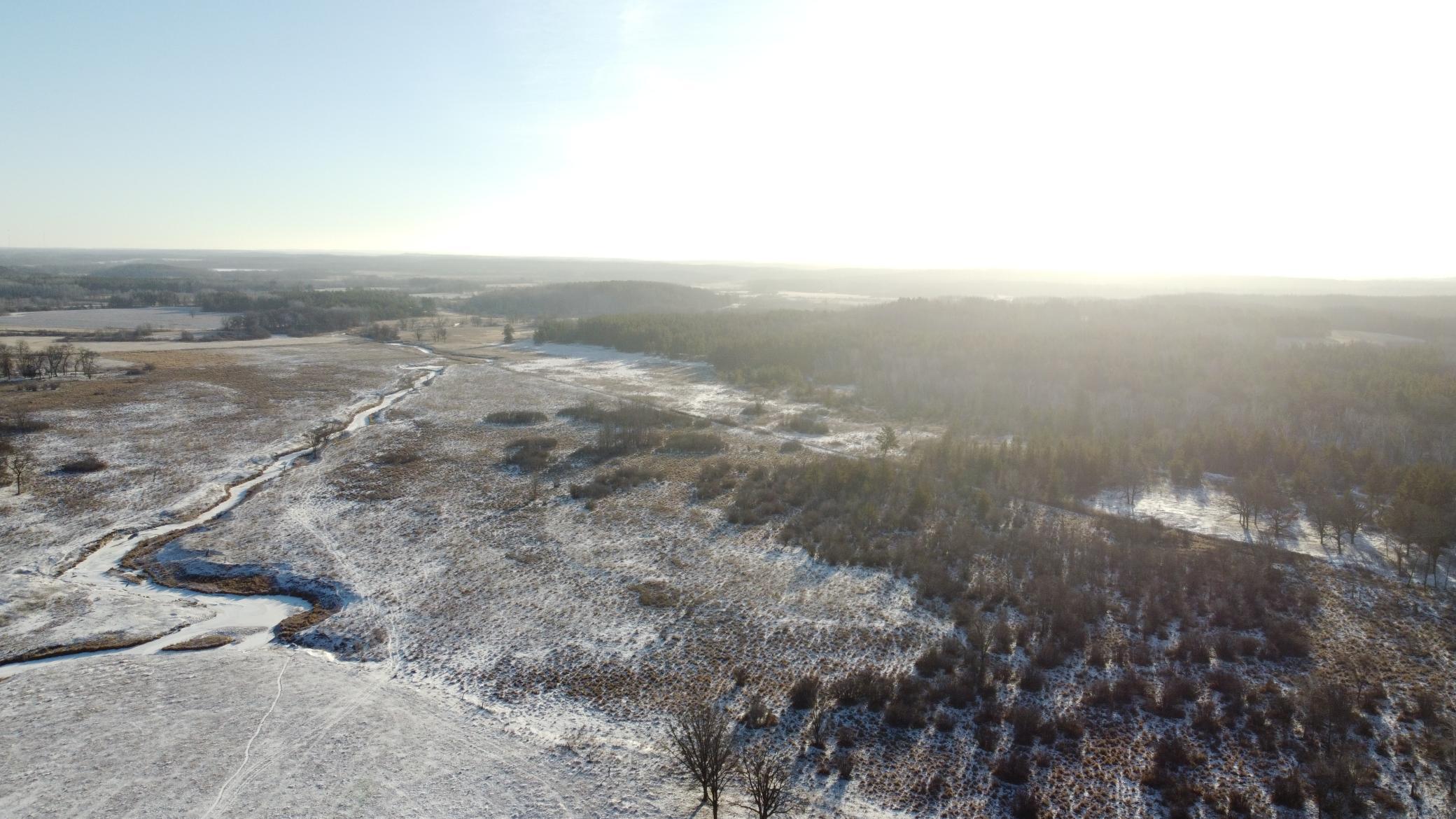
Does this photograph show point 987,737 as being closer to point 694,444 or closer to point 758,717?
point 758,717

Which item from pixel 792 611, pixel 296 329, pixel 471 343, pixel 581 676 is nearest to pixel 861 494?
pixel 792 611

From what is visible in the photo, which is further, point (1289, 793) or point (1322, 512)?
point (1322, 512)

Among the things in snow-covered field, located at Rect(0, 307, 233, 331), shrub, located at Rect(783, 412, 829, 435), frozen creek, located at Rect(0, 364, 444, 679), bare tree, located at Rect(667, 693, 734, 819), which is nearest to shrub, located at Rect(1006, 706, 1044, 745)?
bare tree, located at Rect(667, 693, 734, 819)

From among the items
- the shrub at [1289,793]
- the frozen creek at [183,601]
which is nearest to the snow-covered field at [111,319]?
the frozen creek at [183,601]

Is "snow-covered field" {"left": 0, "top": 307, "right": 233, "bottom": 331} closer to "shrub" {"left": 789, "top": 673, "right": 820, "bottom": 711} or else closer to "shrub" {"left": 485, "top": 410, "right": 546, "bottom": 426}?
"shrub" {"left": 485, "top": 410, "right": 546, "bottom": 426}

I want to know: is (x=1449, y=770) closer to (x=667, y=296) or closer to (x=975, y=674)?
(x=975, y=674)

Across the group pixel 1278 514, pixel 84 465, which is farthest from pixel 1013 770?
pixel 84 465

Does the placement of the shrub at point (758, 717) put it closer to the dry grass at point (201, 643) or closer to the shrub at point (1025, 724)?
the shrub at point (1025, 724)
